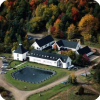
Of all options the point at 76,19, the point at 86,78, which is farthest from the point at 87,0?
the point at 86,78

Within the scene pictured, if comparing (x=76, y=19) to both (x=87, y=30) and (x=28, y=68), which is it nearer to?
(x=87, y=30)

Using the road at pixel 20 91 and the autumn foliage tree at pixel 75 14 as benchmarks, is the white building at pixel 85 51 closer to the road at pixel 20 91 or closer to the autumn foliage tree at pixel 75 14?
the road at pixel 20 91

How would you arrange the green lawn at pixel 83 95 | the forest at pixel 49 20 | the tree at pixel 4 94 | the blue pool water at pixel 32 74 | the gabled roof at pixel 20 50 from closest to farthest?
the green lawn at pixel 83 95, the tree at pixel 4 94, the blue pool water at pixel 32 74, the gabled roof at pixel 20 50, the forest at pixel 49 20

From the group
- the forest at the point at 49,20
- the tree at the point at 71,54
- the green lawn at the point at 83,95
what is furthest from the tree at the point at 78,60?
the forest at the point at 49,20

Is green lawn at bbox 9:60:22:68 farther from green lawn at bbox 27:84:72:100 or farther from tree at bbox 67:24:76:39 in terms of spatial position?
tree at bbox 67:24:76:39

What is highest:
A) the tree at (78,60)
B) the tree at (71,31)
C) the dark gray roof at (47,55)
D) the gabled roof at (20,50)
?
the tree at (71,31)

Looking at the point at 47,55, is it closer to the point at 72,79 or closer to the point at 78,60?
the point at 78,60
